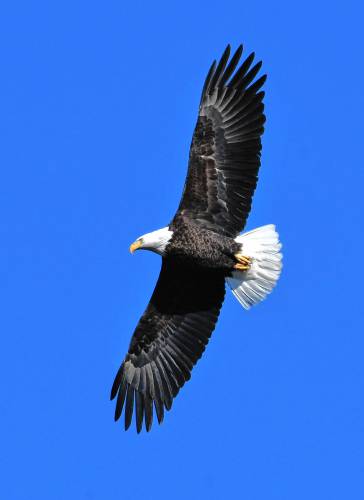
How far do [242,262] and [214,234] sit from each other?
44 centimetres

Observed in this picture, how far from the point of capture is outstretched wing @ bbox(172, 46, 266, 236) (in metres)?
15.9

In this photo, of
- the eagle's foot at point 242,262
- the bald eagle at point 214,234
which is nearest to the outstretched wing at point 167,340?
the bald eagle at point 214,234

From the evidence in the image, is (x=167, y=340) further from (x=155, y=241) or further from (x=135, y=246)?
→ (x=155, y=241)

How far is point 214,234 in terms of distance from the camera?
1586 cm

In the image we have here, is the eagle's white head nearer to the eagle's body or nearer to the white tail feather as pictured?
the eagle's body

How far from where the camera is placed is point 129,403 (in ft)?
53.7

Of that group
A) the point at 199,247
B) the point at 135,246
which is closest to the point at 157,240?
the point at 135,246

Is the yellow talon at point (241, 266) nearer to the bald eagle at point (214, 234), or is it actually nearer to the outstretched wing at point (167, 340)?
the bald eagle at point (214, 234)

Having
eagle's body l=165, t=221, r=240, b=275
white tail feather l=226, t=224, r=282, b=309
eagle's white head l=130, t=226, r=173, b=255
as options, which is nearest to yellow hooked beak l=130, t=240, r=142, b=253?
eagle's white head l=130, t=226, r=173, b=255

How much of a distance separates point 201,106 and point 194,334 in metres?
2.51

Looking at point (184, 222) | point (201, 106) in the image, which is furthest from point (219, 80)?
point (184, 222)

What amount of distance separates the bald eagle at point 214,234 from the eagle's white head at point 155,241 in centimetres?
1

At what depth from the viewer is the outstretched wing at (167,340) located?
1631cm

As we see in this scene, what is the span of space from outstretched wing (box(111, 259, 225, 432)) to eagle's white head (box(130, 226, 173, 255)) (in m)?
0.27
